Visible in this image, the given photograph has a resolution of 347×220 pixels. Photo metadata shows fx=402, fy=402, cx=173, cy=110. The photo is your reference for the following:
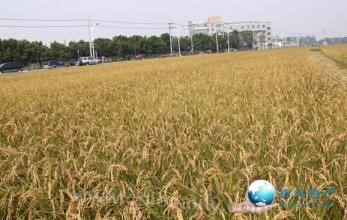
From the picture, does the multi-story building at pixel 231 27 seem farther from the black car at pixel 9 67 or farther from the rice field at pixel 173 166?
the rice field at pixel 173 166

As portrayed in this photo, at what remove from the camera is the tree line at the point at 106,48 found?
6322cm

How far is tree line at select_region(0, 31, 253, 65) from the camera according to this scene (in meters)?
63.2

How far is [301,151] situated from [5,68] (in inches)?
1830

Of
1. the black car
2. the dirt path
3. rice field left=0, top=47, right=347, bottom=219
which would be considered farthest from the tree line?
rice field left=0, top=47, right=347, bottom=219

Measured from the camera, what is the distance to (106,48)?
79.1 metres

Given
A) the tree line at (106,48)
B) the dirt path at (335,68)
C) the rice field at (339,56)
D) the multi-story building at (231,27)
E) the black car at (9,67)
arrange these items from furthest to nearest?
the multi-story building at (231,27)
the tree line at (106,48)
the black car at (9,67)
the rice field at (339,56)
the dirt path at (335,68)

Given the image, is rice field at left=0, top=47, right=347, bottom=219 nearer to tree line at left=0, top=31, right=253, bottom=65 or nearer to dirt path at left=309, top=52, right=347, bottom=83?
dirt path at left=309, top=52, right=347, bottom=83

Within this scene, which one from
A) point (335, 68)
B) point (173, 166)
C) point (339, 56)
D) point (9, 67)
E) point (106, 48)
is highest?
point (106, 48)

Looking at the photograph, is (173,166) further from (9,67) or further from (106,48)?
(106,48)

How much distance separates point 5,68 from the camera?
45250mm

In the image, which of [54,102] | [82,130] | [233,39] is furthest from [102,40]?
[82,130]

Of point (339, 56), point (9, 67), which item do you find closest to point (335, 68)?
point (339, 56)

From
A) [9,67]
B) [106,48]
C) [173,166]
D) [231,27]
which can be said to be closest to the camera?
[173,166]

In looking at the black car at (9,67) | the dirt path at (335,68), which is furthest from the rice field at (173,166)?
the black car at (9,67)
